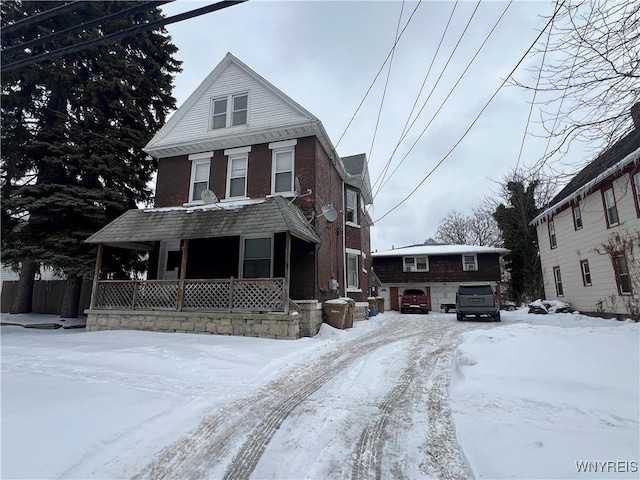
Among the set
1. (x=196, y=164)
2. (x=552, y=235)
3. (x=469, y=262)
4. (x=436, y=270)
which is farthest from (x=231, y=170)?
(x=469, y=262)

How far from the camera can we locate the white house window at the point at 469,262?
2703 cm

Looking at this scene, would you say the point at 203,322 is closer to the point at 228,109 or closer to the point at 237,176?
the point at 237,176

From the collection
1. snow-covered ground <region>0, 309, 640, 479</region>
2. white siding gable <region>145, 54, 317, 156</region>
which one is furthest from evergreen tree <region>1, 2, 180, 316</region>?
snow-covered ground <region>0, 309, 640, 479</region>

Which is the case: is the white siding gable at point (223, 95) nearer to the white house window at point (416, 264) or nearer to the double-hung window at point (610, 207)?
the double-hung window at point (610, 207)

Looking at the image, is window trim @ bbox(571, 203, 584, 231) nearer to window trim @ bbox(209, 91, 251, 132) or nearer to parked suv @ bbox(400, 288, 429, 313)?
parked suv @ bbox(400, 288, 429, 313)

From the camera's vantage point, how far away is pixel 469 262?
89.4 feet

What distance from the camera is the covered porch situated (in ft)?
33.3

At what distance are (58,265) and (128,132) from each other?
698cm

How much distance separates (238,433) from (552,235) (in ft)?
70.8

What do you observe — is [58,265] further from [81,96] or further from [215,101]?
[215,101]

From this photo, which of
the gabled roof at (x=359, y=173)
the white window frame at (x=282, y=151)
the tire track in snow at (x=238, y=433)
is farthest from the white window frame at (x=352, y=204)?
the tire track in snow at (x=238, y=433)

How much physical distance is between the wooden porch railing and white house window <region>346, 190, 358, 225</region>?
7.96 m

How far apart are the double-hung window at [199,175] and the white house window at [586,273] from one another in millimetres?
18269

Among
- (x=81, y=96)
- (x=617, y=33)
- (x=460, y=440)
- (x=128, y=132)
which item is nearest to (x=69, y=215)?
(x=128, y=132)
